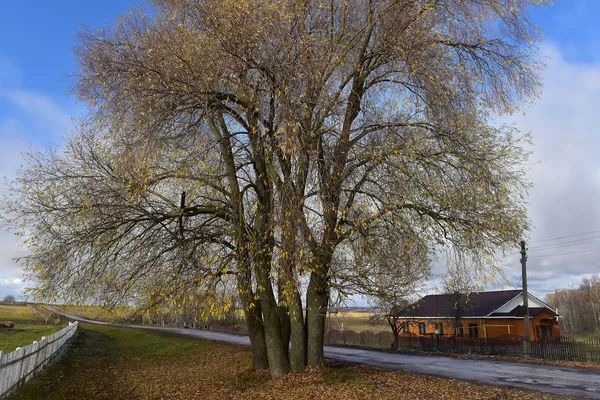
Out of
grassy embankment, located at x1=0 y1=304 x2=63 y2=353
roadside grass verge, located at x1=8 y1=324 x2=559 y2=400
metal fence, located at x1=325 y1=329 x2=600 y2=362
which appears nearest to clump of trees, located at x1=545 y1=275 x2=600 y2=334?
metal fence, located at x1=325 y1=329 x2=600 y2=362

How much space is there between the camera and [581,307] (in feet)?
263

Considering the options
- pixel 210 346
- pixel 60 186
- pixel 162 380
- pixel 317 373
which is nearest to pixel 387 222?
pixel 317 373

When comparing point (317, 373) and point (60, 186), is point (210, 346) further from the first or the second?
point (60, 186)

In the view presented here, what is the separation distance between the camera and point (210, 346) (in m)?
25.0

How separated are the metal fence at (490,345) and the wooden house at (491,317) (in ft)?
6.94

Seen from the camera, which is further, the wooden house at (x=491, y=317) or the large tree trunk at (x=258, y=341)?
the wooden house at (x=491, y=317)

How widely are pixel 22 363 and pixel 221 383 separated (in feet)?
18.7

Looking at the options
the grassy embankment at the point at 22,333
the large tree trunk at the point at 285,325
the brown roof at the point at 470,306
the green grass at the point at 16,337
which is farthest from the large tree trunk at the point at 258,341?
the brown roof at the point at 470,306

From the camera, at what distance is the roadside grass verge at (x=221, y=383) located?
404 inches

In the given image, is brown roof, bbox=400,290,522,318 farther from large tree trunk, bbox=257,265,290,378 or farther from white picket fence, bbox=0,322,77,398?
white picket fence, bbox=0,322,77,398

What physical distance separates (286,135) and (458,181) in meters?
4.91

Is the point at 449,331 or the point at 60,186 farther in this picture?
the point at 449,331

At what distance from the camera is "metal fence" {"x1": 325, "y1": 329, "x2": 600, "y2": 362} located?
23.5 metres

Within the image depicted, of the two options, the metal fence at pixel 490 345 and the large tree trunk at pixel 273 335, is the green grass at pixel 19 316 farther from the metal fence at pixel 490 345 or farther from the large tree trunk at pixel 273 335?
the large tree trunk at pixel 273 335
